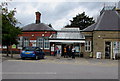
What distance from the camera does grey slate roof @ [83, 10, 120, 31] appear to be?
25.5m

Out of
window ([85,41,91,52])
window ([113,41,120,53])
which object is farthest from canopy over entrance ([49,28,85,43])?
window ([113,41,120,53])

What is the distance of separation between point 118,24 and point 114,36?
253cm

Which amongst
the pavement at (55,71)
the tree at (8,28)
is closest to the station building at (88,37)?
the tree at (8,28)

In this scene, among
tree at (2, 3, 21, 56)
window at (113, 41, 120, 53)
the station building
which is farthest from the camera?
the station building

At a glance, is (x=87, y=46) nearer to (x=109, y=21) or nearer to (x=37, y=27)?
(x=109, y=21)

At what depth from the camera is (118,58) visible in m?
23.9

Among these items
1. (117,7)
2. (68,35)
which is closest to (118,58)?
(68,35)

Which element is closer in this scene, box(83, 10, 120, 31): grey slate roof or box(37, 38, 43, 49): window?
box(83, 10, 120, 31): grey slate roof

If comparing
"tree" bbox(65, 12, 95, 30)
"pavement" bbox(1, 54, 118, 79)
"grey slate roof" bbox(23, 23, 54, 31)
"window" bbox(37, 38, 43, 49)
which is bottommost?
"pavement" bbox(1, 54, 118, 79)

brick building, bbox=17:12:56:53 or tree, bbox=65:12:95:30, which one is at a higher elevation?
tree, bbox=65:12:95:30

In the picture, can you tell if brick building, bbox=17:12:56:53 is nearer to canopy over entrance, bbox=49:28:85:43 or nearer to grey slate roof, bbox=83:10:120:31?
canopy over entrance, bbox=49:28:85:43

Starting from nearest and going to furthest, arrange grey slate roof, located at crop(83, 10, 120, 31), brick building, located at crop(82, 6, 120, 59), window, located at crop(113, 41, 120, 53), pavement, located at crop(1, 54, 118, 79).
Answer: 1. pavement, located at crop(1, 54, 118, 79)
2. window, located at crop(113, 41, 120, 53)
3. brick building, located at crop(82, 6, 120, 59)
4. grey slate roof, located at crop(83, 10, 120, 31)

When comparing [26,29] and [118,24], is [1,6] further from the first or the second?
[118,24]

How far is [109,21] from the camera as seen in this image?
88.0ft
